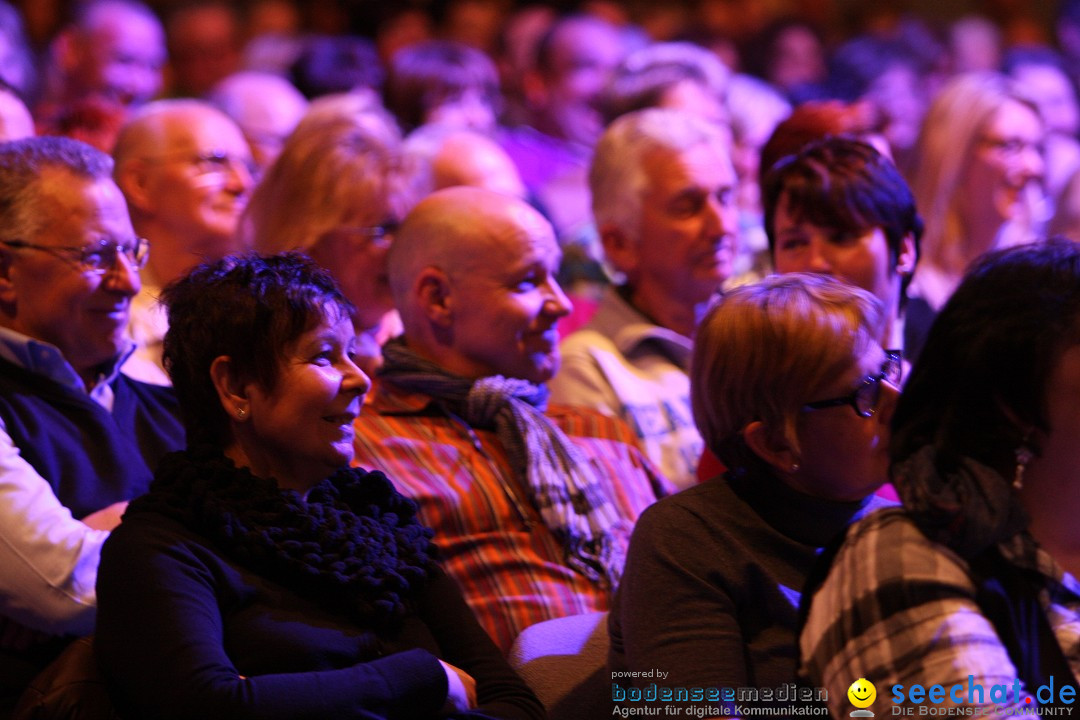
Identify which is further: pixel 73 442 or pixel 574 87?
pixel 574 87

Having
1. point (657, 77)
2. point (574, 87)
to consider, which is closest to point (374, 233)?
point (657, 77)

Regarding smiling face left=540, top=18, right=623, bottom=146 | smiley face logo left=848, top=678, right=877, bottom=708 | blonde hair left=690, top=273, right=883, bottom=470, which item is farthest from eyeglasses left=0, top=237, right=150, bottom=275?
smiling face left=540, top=18, right=623, bottom=146

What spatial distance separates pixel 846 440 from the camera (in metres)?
1.86

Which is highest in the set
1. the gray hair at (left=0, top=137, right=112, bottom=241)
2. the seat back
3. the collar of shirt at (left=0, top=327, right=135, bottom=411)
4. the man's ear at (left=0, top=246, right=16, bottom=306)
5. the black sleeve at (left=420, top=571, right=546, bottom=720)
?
the gray hair at (left=0, top=137, right=112, bottom=241)

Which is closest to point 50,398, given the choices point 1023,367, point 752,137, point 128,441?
point 128,441

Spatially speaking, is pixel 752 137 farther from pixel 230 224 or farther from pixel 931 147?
pixel 230 224

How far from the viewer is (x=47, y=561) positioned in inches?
78.4

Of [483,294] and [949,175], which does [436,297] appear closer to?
[483,294]

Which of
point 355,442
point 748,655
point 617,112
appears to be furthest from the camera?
point 617,112

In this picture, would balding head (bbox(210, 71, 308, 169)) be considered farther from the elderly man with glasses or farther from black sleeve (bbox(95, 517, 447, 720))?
black sleeve (bbox(95, 517, 447, 720))

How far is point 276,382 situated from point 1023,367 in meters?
1.03

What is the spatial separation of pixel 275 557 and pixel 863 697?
803mm

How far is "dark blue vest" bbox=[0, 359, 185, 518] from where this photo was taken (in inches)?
85.5

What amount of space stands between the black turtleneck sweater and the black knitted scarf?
34 centimetres
